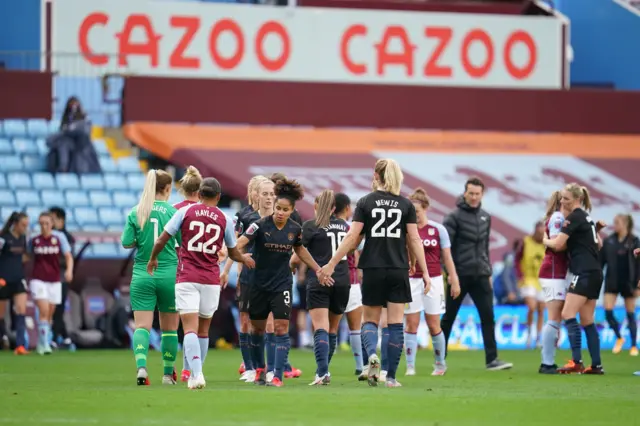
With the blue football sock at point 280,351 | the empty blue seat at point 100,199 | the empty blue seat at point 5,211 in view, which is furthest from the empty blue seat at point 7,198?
the blue football sock at point 280,351

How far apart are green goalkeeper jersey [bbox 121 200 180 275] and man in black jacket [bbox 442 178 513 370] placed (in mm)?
4887

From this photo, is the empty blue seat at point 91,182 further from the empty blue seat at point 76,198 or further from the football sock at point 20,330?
the football sock at point 20,330

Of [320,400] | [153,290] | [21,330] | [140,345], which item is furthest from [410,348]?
[21,330]

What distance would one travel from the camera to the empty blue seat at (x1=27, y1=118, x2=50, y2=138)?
98.4ft

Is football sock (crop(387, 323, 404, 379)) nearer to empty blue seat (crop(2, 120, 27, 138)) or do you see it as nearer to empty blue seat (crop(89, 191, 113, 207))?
empty blue seat (crop(89, 191, 113, 207))

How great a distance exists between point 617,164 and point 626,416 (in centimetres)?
2240

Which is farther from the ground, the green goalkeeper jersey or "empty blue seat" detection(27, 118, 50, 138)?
"empty blue seat" detection(27, 118, 50, 138)

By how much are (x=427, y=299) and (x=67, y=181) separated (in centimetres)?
1290

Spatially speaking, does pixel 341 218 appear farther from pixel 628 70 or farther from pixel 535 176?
pixel 628 70

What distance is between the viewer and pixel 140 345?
14.1 meters

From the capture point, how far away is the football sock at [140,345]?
14.1m

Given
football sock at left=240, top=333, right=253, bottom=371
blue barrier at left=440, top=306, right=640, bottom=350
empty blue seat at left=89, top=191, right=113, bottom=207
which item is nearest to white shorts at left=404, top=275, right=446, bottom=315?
football sock at left=240, top=333, right=253, bottom=371

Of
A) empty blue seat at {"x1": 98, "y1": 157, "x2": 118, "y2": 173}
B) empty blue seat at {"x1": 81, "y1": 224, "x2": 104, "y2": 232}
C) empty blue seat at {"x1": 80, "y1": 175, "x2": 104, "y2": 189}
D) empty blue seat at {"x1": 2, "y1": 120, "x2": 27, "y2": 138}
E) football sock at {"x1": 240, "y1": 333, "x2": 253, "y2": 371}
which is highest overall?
empty blue seat at {"x1": 2, "y1": 120, "x2": 27, "y2": 138}

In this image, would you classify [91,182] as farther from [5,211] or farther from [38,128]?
[38,128]
